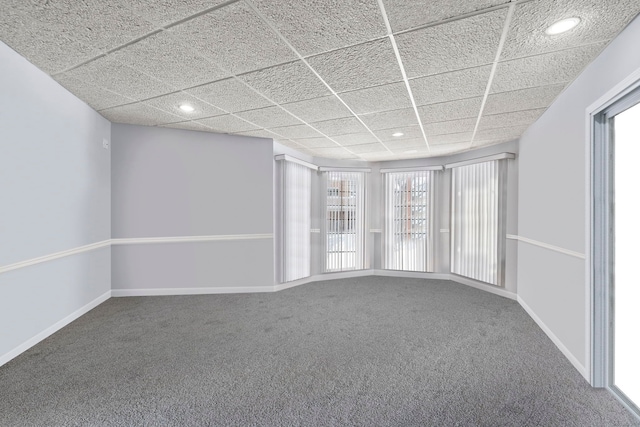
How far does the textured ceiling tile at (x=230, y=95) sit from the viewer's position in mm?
2573

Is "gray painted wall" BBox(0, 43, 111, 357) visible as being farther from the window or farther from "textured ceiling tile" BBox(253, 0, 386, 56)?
the window

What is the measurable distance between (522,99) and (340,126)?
6.37 ft

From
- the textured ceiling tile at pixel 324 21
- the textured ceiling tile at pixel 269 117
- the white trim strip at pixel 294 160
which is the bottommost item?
the white trim strip at pixel 294 160

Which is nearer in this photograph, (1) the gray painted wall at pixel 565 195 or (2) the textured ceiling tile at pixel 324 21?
(2) the textured ceiling tile at pixel 324 21

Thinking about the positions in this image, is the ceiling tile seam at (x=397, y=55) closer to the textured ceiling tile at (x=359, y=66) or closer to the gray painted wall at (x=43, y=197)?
the textured ceiling tile at (x=359, y=66)

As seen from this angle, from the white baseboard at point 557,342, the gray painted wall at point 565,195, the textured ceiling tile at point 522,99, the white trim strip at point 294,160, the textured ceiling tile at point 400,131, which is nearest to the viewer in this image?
the gray painted wall at point 565,195

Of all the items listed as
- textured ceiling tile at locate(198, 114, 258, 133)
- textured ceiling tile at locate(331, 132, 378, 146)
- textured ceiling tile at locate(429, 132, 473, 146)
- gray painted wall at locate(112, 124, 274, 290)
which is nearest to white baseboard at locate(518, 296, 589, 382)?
textured ceiling tile at locate(429, 132, 473, 146)

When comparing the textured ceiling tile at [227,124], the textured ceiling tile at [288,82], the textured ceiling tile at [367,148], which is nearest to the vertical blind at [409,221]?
the textured ceiling tile at [367,148]

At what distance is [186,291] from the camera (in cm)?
420

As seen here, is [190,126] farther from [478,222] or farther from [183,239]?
[478,222]

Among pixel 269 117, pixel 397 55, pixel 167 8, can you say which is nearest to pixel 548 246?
pixel 397 55

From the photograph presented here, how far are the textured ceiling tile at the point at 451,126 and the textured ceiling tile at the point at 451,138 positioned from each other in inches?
6.3

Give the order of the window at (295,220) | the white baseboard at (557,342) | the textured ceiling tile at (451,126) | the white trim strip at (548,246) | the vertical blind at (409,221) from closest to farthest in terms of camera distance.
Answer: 1. the white baseboard at (557,342)
2. the white trim strip at (548,246)
3. the textured ceiling tile at (451,126)
4. the window at (295,220)
5. the vertical blind at (409,221)

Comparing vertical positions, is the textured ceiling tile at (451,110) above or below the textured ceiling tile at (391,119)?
below
